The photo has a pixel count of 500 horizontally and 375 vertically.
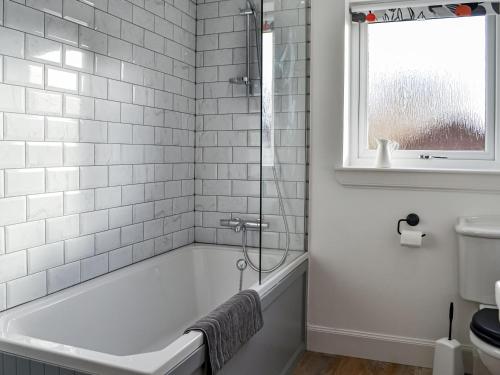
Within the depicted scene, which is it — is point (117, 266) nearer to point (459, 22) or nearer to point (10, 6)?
point (10, 6)

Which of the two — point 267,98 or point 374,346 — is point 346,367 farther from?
point 267,98

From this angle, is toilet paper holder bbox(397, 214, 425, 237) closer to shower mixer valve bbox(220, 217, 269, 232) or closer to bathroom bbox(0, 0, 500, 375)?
bathroom bbox(0, 0, 500, 375)

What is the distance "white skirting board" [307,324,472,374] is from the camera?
2816 millimetres

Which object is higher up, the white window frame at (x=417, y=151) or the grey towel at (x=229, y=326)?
the white window frame at (x=417, y=151)

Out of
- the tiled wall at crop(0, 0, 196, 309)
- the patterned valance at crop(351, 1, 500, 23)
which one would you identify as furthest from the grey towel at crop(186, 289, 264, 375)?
the patterned valance at crop(351, 1, 500, 23)

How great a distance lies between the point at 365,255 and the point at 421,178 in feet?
1.86

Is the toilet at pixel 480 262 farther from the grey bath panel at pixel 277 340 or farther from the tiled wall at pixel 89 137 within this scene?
the tiled wall at pixel 89 137

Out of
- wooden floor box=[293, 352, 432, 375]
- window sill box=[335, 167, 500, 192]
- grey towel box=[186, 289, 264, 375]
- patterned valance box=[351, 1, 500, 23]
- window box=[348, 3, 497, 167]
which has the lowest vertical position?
wooden floor box=[293, 352, 432, 375]

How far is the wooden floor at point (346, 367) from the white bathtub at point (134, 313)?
59cm

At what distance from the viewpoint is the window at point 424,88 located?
111 inches

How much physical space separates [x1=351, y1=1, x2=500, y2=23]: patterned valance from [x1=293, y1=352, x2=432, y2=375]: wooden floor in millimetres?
2026

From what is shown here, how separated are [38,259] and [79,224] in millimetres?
284

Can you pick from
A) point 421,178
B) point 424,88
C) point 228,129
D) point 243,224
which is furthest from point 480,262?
point 228,129

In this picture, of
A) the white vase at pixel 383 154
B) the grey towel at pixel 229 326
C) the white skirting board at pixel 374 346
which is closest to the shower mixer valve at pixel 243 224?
the white skirting board at pixel 374 346
